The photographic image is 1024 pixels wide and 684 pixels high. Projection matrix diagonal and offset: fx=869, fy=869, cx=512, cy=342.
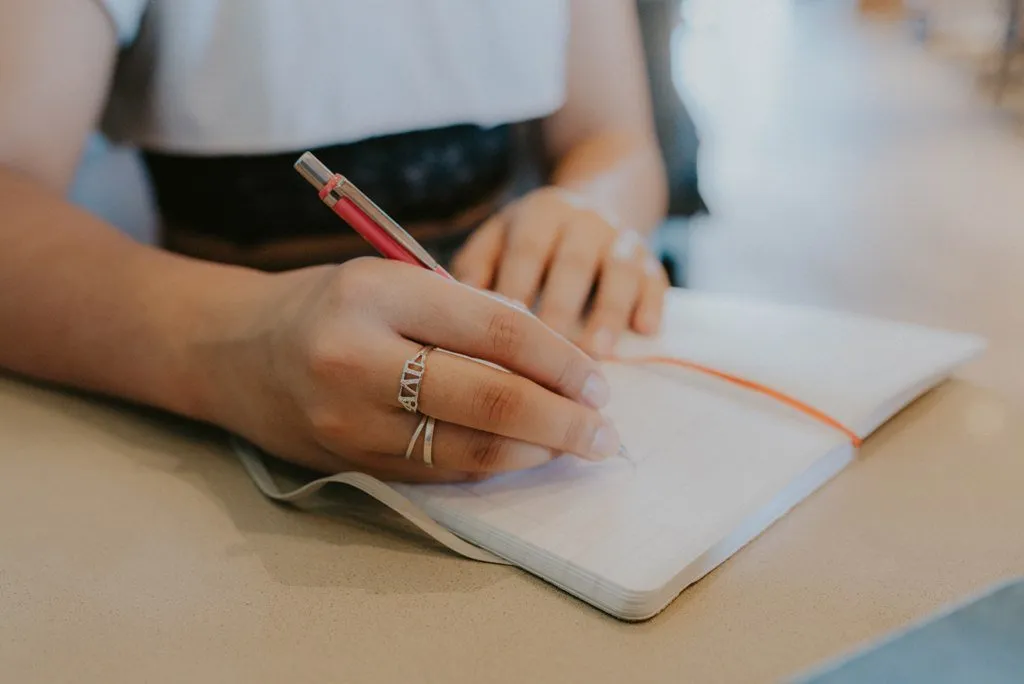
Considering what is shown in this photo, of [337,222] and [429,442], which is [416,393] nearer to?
[429,442]

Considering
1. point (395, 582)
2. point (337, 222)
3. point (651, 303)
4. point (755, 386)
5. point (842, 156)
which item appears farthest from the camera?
point (842, 156)

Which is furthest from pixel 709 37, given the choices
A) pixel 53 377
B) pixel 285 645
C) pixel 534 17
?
pixel 285 645

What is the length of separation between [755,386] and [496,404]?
18cm

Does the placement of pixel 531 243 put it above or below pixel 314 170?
below

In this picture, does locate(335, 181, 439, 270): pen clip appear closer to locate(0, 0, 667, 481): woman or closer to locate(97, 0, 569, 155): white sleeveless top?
locate(0, 0, 667, 481): woman

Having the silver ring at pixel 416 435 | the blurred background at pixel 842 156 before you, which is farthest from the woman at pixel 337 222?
the blurred background at pixel 842 156

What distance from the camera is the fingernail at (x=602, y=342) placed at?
55 cm

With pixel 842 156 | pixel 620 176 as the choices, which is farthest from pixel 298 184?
pixel 842 156

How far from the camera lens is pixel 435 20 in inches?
28.9

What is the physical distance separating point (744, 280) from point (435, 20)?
1.18 ft

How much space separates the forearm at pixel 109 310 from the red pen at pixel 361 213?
0.09 meters

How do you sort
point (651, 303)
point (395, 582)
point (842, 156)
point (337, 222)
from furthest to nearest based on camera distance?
point (842, 156) → point (337, 222) → point (651, 303) → point (395, 582)

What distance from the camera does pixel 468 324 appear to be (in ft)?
1.32

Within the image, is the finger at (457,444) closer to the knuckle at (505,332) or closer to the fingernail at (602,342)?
the knuckle at (505,332)
